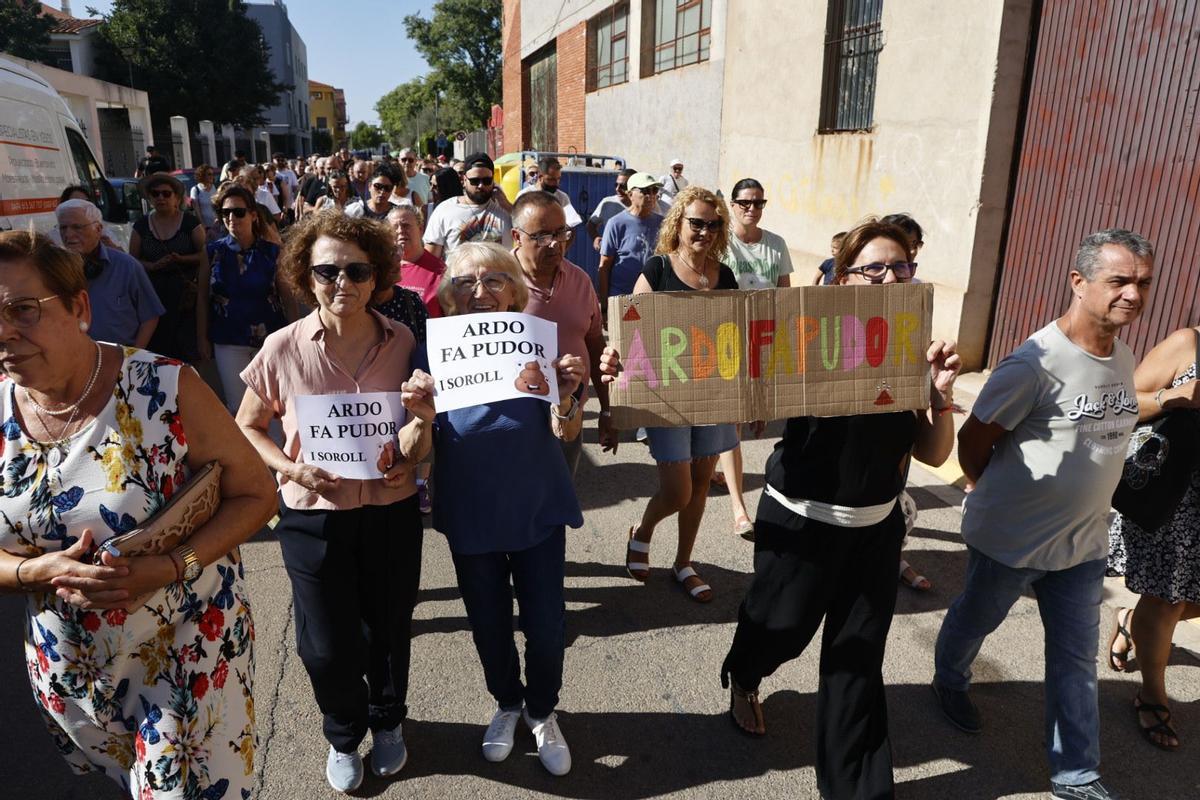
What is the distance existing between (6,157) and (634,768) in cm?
688

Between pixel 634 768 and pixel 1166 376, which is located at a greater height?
pixel 1166 376

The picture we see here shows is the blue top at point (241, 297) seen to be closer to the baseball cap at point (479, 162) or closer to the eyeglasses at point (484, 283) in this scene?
the baseball cap at point (479, 162)

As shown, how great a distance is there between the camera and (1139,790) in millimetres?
2824

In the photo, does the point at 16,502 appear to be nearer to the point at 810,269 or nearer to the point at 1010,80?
the point at 1010,80

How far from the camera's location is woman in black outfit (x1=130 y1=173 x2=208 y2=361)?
17.5 ft

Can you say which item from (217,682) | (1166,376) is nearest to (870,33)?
(1166,376)

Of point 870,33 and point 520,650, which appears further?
point 870,33

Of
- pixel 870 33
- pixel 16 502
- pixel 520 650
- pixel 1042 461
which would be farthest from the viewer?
pixel 870 33

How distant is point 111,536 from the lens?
1.88 m

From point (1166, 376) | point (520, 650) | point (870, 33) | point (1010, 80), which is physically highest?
point (870, 33)

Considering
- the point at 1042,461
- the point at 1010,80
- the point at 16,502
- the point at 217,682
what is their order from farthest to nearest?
1. the point at 1010,80
2. the point at 1042,461
3. the point at 217,682
4. the point at 16,502

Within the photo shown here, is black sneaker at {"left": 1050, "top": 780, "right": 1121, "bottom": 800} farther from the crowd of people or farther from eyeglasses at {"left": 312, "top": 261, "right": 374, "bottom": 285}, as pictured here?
eyeglasses at {"left": 312, "top": 261, "right": 374, "bottom": 285}

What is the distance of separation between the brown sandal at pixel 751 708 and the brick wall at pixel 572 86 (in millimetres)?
19983

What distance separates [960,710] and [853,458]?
1.31 metres
